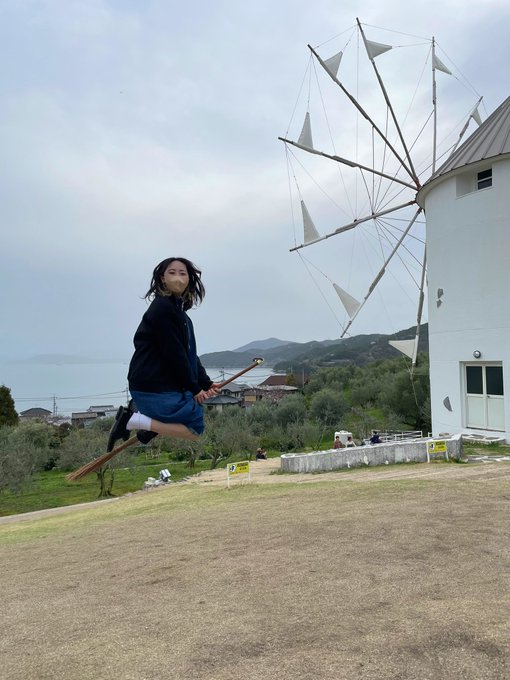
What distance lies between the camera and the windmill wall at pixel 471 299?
14609mm

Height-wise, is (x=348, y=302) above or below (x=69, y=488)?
above

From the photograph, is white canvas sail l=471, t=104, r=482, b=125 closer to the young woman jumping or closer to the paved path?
the paved path

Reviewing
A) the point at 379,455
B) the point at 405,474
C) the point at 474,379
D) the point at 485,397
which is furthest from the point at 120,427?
the point at 474,379

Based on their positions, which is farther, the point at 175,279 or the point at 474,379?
the point at 474,379

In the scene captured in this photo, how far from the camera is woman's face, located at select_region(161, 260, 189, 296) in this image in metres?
3.96

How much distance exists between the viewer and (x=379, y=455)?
13234 millimetres

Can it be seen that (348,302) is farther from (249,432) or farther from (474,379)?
(249,432)

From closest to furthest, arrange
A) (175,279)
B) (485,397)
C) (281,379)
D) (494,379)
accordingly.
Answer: (175,279) → (494,379) → (485,397) → (281,379)

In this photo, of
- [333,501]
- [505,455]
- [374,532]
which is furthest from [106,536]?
[505,455]

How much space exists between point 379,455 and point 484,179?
8.96m

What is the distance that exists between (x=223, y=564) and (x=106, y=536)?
11.0ft

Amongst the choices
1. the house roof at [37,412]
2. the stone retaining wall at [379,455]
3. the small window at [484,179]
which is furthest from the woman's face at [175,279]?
the house roof at [37,412]

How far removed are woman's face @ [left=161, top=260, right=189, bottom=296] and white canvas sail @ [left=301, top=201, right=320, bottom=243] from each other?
51.8ft

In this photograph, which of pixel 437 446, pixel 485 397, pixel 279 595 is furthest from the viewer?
pixel 485 397
